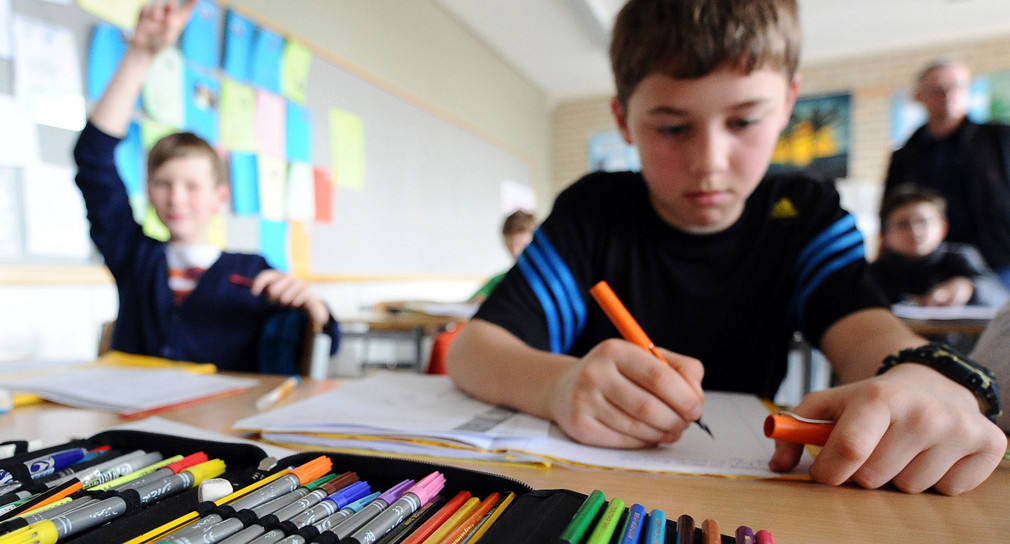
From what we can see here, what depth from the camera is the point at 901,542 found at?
0.95 ft

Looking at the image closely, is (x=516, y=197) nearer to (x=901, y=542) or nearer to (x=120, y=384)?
(x=120, y=384)

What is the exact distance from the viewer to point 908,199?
234cm

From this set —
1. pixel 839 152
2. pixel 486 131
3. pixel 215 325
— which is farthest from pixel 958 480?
pixel 839 152

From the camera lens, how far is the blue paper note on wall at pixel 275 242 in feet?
7.06

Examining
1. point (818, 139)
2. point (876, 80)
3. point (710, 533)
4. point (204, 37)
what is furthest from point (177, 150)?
point (876, 80)

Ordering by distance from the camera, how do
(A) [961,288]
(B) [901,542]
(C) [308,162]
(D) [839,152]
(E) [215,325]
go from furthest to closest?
(D) [839,152] < (C) [308,162] < (A) [961,288] < (E) [215,325] < (B) [901,542]

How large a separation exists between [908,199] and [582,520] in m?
2.66

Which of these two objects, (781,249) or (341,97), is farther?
(341,97)

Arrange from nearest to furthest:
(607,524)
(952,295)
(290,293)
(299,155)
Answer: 1. (607,524)
2. (290,293)
3. (952,295)
4. (299,155)

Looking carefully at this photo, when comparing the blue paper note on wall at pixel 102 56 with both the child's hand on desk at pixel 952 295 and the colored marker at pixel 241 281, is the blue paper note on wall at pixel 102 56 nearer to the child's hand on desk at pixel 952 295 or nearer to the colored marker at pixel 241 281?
the colored marker at pixel 241 281

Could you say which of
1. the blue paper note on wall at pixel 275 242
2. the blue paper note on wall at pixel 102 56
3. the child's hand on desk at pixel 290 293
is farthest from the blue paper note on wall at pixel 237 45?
the child's hand on desk at pixel 290 293

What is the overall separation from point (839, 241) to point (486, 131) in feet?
11.5

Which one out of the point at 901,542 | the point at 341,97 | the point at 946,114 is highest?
the point at 341,97

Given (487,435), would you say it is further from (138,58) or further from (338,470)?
(138,58)
